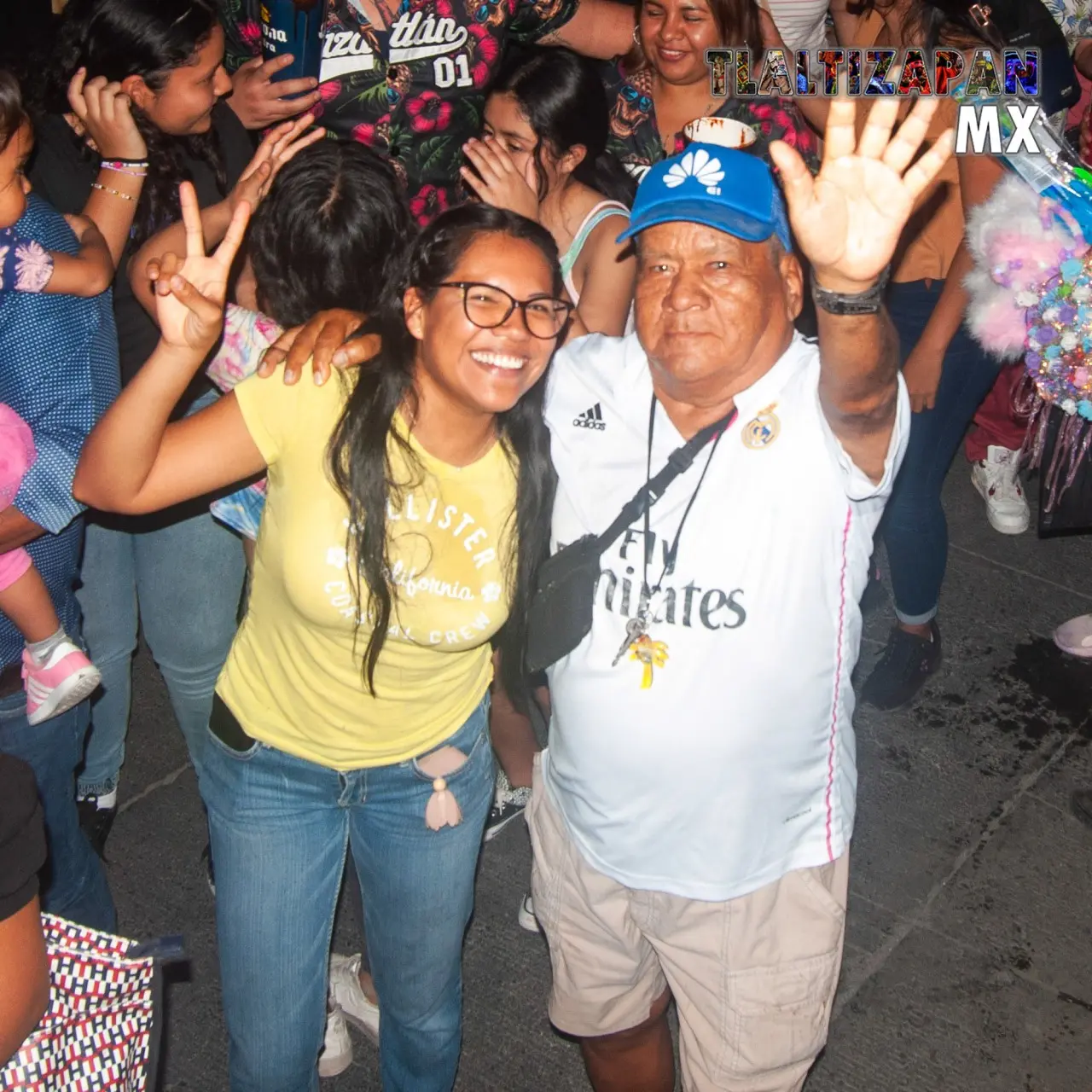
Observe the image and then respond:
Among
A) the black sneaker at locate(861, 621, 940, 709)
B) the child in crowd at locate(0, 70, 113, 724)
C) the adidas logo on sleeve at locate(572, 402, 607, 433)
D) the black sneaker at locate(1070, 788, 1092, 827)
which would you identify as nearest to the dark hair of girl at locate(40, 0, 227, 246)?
the child in crowd at locate(0, 70, 113, 724)

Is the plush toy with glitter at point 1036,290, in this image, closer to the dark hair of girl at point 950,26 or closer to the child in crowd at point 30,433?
the dark hair of girl at point 950,26

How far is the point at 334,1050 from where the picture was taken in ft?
11.5

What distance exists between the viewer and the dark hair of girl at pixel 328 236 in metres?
3.03

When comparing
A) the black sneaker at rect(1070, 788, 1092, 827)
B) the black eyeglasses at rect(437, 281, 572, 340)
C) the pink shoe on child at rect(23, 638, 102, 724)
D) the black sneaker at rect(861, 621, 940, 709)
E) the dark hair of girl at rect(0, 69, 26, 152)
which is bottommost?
the black sneaker at rect(1070, 788, 1092, 827)

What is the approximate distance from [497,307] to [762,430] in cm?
58

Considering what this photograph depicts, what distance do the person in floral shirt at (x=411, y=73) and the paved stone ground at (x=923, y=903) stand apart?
2.13 meters

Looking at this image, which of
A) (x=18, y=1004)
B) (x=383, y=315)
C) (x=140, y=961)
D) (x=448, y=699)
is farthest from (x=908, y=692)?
(x=18, y=1004)

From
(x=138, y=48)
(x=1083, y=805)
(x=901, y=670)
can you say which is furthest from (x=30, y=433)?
(x=1083, y=805)

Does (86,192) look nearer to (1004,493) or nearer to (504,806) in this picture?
(504,806)

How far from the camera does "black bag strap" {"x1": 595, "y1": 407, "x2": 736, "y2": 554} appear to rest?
254 cm

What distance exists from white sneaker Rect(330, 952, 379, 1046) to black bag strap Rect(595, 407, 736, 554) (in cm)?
168

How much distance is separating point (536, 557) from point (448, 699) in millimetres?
369

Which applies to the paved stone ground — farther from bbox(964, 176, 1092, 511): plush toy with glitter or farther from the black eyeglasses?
the black eyeglasses

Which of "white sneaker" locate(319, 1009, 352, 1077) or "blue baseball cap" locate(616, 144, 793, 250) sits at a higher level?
"blue baseball cap" locate(616, 144, 793, 250)
